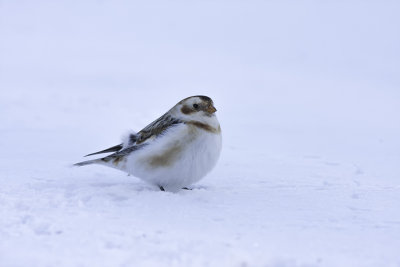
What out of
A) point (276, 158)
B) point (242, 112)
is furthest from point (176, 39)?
point (276, 158)

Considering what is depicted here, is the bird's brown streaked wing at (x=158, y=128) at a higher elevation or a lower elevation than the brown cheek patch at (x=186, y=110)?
lower

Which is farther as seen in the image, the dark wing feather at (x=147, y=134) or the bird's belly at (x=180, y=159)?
the dark wing feather at (x=147, y=134)

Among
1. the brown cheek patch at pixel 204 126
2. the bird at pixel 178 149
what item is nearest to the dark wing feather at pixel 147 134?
the bird at pixel 178 149

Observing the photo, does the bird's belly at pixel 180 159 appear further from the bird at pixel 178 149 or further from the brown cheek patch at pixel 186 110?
the brown cheek patch at pixel 186 110

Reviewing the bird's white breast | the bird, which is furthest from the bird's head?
the bird's white breast

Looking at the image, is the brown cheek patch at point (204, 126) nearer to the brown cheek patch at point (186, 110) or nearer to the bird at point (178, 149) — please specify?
the bird at point (178, 149)

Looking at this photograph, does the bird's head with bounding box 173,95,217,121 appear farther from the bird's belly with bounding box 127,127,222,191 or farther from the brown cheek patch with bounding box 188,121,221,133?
the bird's belly with bounding box 127,127,222,191

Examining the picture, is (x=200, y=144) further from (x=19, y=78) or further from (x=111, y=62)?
(x=111, y=62)

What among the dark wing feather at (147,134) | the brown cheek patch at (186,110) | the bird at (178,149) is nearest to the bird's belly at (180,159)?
the bird at (178,149)
